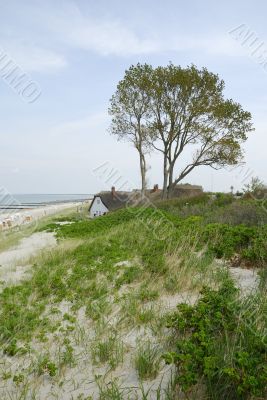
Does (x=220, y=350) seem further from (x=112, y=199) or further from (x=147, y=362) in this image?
(x=112, y=199)

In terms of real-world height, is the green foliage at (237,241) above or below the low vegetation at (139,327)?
above

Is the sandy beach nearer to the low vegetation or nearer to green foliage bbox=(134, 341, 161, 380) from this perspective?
the low vegetation

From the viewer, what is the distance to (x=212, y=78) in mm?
31188

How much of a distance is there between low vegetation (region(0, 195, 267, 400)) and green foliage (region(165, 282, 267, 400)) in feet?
0.04

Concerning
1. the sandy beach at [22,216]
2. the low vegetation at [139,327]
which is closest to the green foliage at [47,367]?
the low vegetation at [139,327]

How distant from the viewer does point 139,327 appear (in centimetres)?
564

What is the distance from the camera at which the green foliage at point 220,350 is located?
145 inches

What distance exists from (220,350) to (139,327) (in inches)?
64.4

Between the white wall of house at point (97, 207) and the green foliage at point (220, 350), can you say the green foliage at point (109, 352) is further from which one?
the white wall of house at point (97, 207)

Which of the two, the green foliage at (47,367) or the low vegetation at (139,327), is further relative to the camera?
the green foliage at (47,367)

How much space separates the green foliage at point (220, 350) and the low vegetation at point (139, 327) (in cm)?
1

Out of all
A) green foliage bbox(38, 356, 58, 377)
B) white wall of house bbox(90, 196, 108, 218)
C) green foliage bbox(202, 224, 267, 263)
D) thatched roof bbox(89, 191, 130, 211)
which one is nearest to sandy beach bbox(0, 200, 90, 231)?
white wall of house bbox(90, 196, 108, 218)

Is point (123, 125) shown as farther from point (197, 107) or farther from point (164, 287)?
point (164, 287)

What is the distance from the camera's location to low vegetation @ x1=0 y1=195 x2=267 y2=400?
4051mm
